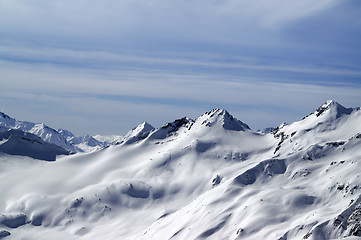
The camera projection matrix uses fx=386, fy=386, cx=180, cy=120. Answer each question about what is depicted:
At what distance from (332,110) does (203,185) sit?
176ft

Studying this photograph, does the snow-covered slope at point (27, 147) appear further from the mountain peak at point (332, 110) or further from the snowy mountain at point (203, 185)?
the mountain peak at point (332, 110)

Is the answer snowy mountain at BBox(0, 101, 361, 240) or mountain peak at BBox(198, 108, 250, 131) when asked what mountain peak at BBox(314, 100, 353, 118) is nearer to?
snowy mountain at BBox(0, 101, 361, 240)

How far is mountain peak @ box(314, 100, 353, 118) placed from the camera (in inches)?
5359

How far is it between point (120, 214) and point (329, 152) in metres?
68.4

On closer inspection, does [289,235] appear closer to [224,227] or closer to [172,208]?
[224,227]

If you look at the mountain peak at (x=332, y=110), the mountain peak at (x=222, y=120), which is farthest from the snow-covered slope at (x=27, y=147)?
the mountain peak at (x=332, y=110)

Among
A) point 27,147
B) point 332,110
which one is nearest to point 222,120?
point 332,110

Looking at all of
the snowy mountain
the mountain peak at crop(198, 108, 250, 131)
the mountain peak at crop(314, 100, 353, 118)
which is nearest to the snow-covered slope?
the snowy mountain

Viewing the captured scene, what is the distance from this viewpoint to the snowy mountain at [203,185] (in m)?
80.3

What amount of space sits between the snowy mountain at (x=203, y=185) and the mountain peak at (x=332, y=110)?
21.5 inches

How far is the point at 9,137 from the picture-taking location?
636ft

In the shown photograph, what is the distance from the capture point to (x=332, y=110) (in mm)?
138250

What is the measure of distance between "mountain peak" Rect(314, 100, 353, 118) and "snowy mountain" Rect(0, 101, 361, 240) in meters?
0.54

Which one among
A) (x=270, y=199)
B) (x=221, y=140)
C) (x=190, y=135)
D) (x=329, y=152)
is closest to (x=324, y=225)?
(x=270, y=199)
